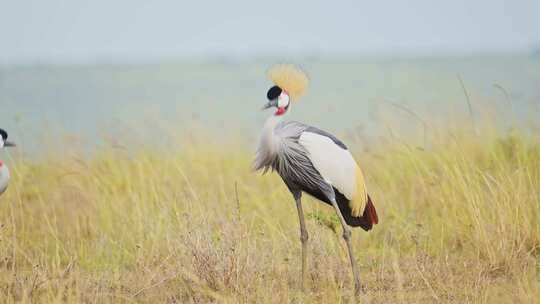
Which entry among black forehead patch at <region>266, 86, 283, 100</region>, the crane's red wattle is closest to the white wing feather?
the crane's red wattle

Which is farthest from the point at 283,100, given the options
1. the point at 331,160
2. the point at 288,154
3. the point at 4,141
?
the point at 4,141

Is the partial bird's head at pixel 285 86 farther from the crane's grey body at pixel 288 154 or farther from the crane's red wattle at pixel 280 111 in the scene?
the crane's grey body at pixel 288 154

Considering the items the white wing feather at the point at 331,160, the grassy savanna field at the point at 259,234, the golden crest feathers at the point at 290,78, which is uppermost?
the golden crest feathers at the point at 290,78

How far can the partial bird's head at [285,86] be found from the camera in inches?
240

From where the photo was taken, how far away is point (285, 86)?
20.3ft

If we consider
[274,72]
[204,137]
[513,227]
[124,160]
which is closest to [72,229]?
[124,160]

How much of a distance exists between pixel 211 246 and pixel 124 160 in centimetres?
446

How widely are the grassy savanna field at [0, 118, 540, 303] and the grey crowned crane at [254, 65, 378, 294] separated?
1.16 feet

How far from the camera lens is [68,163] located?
10445 mm

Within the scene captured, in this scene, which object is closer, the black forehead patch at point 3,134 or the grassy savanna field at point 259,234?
the grassy savanna field at point 259,234

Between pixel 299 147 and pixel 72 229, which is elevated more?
pixel 299 147

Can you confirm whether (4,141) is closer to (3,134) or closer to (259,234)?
(3,134)

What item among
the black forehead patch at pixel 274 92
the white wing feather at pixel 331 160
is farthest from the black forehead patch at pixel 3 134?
the white wing feather at pixel 331 160

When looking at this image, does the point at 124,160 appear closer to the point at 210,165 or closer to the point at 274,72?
the point at 210,165
